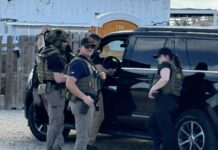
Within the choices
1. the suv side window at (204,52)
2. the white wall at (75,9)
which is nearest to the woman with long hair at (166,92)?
the suv side window at (204,52)

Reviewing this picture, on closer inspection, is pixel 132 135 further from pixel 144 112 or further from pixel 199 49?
pixel 199 49

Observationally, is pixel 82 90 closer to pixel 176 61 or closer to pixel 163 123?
pixel 163 123

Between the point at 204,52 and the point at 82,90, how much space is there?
1884mm

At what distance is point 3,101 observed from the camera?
623 inches

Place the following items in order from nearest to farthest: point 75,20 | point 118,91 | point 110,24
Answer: point 118,91
point 110,24
point 75,20

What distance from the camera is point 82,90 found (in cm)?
880

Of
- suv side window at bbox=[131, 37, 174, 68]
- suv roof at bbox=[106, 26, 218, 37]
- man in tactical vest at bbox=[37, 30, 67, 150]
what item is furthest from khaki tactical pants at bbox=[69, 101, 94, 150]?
suv roof at bbox=[106, 26, 218, 37]

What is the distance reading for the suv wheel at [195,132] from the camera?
9297mm

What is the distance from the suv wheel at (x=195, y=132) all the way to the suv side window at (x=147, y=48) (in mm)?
971

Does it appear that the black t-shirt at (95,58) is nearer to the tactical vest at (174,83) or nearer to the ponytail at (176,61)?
the ponytail at (176,61)

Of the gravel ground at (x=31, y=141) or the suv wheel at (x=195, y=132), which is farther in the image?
the gravel ground at (x=31, y=141)

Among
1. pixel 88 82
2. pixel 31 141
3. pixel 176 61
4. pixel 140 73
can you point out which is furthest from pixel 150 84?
pixel 31 141

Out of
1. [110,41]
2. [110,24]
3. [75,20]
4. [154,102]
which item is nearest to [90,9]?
[75,20]

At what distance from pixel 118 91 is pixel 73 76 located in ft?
5.70
